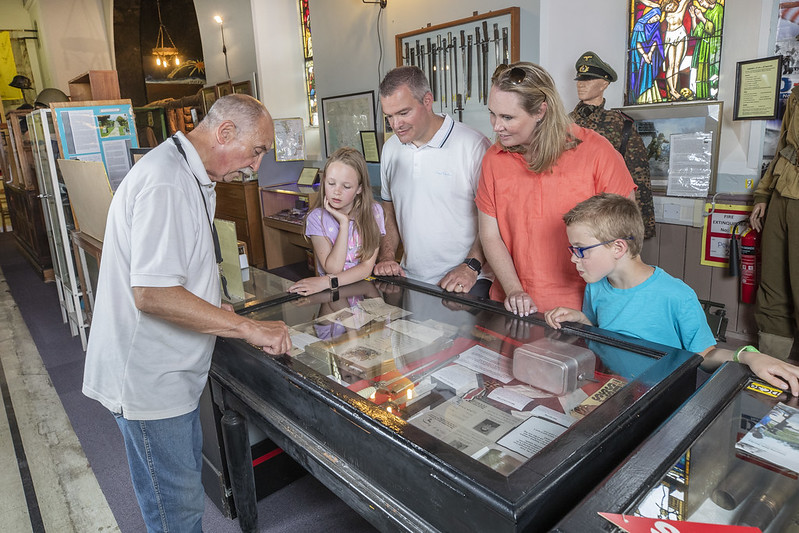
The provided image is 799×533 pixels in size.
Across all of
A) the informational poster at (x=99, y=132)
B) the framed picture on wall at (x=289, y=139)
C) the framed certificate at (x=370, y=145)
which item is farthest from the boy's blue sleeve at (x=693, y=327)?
the framed picture on wall at (x=289, y=139)

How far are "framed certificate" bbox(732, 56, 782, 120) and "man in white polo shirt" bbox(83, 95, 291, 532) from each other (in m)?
3.03

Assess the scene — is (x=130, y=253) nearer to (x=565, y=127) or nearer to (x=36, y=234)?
(x=565, y=127)

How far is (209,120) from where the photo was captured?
150 cm

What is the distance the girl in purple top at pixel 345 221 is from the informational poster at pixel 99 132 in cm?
222

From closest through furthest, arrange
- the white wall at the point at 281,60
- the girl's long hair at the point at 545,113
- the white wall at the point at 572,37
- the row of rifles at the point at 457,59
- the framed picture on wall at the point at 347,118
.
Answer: the girl's long hair at the point at 545,113
the white wall at the point at 572,37
the row of rifles at the point at 457,59
the framed picture on wall at the point at 347,118
the white wall at the point at 281,60

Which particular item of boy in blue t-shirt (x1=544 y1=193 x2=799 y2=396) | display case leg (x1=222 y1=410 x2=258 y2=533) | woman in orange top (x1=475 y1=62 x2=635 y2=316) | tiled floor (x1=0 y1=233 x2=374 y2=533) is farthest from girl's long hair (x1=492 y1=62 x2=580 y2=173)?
tiled floor (x1=0 y1=233 x2=374 y2=533)

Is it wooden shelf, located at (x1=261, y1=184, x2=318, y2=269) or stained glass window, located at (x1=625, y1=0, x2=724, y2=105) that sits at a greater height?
stained glass window, located at (x1=625, y1=0, x2=724, y2=105)

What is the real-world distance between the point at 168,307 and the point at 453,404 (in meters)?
0.72

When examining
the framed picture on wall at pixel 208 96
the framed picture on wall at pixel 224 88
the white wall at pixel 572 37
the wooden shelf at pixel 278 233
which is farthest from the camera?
the framed picture on wall at pixel 208 96

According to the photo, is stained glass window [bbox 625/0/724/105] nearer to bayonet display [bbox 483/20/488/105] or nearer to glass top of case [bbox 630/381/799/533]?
bayonet display [bbox 483/20/488/105]

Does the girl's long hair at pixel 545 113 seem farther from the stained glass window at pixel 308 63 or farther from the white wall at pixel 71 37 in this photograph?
the white wall at pixel 71 37

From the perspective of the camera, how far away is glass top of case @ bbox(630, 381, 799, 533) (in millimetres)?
896

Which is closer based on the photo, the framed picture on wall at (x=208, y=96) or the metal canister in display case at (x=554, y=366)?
the metal canister in display case at (x=554, y=366)

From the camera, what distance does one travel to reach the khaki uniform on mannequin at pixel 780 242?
10.2ft
